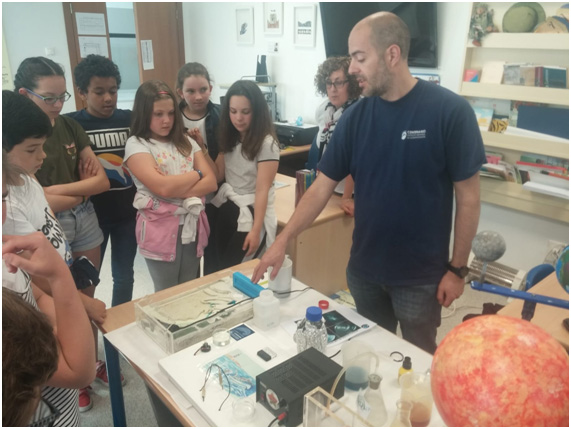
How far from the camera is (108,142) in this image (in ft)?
6.38

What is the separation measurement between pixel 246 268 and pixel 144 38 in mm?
4013

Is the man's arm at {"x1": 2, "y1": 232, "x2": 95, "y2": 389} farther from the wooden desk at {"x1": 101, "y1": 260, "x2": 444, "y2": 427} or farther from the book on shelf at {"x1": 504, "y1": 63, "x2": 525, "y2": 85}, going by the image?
the book on shelf at {"x1": 504, "y1": 63, "x2": 525, "y2": 85}

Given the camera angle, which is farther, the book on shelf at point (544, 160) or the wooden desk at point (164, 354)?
the book on shelf at point (544, 160)

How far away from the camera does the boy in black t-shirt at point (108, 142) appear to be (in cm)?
189

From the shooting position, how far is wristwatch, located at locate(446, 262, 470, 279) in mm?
1453

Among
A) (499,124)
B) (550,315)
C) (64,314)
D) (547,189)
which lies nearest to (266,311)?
(64,314)

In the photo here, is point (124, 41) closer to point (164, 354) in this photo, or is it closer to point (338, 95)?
point (338, 95)

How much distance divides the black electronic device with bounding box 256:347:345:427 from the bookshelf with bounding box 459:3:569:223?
7.41ft

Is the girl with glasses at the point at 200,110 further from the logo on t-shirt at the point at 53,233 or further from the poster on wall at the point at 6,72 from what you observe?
the poster on wall at the point at 6,72

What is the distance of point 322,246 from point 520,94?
5.06 ft

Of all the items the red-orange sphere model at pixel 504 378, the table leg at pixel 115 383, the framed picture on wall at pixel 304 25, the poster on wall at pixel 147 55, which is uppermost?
the framed picture on wall at pixel 304 25

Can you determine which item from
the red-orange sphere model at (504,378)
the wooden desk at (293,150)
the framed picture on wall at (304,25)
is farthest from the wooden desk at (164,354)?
the framed picture on wall at (304,25)

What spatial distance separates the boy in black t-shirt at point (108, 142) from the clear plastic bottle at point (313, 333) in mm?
1187

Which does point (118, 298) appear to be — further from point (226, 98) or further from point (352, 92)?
point (352, 92)
